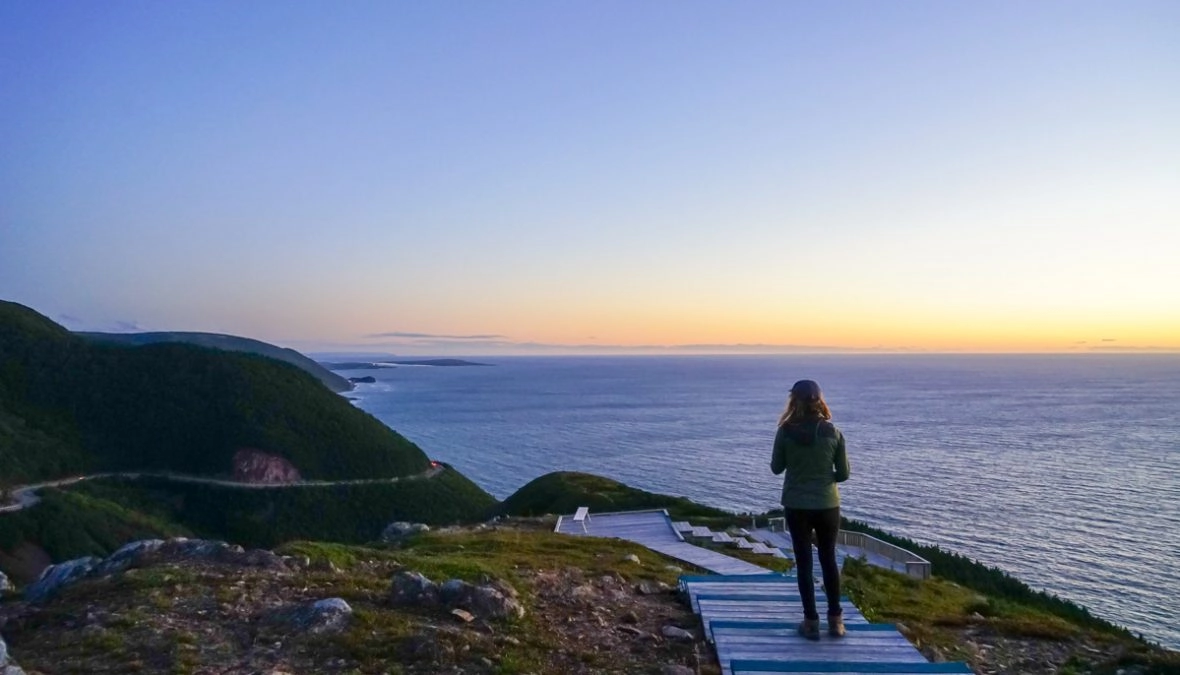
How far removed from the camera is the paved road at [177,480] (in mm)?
52875

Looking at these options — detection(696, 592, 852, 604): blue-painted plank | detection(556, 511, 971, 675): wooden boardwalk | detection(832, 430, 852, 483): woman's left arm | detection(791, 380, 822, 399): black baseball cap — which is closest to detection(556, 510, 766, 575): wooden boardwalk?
detection(556, 511, 971, 675): wooden boardwalk

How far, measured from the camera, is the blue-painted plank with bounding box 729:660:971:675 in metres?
6.04

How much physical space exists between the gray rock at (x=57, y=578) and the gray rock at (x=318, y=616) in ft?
11.0

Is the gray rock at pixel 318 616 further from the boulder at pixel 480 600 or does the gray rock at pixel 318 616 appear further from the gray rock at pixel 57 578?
the gray rock at pixel 57 578

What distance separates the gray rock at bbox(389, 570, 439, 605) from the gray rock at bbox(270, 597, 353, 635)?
71cm

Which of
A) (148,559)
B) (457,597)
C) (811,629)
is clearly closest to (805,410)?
(811,629)

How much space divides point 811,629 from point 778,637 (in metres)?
0.29

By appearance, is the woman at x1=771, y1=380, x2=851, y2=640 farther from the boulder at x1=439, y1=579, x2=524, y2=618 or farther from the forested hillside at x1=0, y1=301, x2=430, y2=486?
the forested hillside at x1=0, y1=301, x2=430, y2=486

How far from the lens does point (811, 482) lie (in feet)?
22.8

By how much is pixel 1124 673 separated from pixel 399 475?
68.5 m

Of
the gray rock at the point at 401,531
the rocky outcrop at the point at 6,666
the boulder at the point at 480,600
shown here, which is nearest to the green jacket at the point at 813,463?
the boulder at the point at 480,600

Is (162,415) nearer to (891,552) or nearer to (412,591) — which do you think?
(891,552)

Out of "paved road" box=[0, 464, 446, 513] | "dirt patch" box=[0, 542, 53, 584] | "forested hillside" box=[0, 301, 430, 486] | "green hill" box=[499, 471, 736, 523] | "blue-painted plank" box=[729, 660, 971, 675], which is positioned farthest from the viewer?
Result: "forested hillside" box=[0, 301, 430, 486]

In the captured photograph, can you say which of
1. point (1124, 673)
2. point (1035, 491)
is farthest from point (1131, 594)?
point (1124, 673)
